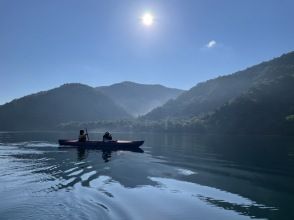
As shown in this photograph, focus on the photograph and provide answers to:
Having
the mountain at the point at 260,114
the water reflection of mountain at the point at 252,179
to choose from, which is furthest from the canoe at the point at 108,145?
the mountain at the point at 260,114

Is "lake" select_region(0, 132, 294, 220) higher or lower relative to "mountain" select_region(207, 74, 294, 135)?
lower

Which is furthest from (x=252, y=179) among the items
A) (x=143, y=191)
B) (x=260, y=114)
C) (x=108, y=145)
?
(x=260, y=114)

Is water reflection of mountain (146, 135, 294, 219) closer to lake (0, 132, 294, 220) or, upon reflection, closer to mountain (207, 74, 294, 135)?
lake (0, 132, 294, 220)

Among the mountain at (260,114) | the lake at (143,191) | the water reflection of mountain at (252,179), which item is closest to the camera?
the lake at (143,191)

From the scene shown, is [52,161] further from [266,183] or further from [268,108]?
[268,108]

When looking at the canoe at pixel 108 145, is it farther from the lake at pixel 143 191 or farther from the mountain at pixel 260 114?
the mountain at pixel 260 114

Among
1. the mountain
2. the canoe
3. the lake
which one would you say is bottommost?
the lake

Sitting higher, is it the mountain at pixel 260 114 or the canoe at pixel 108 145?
the mountain at pixel 260 114

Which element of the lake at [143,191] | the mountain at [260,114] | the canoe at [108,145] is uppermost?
the mountain at [260,114]

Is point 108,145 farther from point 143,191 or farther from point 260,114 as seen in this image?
point 260,114

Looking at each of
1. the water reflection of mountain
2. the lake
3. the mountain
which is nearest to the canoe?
the water reflection of mountain

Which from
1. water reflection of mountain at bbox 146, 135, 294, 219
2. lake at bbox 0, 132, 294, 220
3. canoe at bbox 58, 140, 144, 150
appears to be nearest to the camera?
lake at bbox 0, 132, 294, 220

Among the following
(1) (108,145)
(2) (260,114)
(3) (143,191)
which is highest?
(2) (260,114)

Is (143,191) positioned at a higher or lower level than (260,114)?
lower
